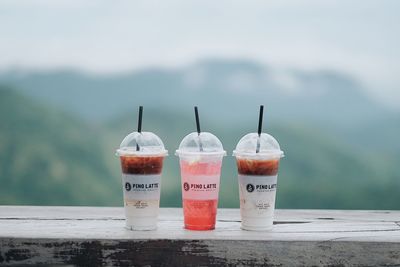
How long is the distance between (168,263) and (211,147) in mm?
304

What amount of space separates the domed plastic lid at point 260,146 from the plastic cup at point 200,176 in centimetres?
5

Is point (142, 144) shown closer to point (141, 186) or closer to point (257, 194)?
point (141, 186)

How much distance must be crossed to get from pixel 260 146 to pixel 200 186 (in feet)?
0.60

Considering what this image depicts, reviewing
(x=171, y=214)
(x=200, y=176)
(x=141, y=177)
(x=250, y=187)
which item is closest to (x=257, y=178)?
(x=250, y=187)

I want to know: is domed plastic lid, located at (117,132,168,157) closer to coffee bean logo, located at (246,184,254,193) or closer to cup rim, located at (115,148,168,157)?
cup rim, located at (115,148,168,157)

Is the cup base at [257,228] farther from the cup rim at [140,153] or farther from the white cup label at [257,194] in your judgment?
the cup rim at [140,153]

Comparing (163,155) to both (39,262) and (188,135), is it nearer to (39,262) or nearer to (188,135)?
(188,135)

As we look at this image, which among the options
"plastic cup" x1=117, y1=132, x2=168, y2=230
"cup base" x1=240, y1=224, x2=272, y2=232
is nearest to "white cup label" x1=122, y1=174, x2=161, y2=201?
"plastic cup" x1=117, y1=132, x2=168, y2=230

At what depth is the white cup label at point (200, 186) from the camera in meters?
1.83

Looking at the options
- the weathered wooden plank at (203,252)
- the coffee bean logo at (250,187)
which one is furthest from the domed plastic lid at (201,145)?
the weathered wooden plank at (203,252)

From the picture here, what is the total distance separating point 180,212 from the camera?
7.34 ft

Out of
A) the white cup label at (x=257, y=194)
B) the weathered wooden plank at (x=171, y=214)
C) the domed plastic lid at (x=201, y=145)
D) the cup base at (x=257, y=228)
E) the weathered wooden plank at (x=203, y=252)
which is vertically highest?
the domed plastic lid at (x=201, y=145)

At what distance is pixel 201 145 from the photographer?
188cm

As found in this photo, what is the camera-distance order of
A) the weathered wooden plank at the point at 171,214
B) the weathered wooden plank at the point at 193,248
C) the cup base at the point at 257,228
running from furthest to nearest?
the weathered wooden plank at the point at 171,214 < the cup base at the point at 257,228 < the weathered wooden plank at the point at 193,248
